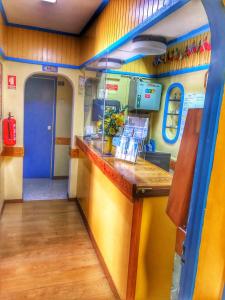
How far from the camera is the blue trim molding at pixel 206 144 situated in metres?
0.80

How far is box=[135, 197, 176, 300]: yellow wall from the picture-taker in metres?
1.82

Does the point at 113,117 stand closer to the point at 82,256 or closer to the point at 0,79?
the point at 82,256

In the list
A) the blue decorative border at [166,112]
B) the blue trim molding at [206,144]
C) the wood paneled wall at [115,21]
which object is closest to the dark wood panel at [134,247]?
the blue trim molding at [206,144]

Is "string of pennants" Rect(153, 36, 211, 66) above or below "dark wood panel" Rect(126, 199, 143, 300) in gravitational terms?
above

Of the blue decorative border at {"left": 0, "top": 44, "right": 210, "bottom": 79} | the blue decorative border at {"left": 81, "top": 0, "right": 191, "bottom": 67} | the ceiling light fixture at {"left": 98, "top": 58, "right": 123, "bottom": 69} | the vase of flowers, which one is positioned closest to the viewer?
the blue decorative border at {"left": 81, "top": 0, "right": 191, "bottom": 67}

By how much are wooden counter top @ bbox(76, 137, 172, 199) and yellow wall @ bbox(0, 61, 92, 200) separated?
1.62 m

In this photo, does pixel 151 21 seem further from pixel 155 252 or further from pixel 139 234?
pixel 155 252

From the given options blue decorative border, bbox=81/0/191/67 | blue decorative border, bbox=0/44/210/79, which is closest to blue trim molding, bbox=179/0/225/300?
blue decorative border, bbox=81/0/191/67

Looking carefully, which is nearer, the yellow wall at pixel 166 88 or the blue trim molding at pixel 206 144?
the blue trim molding at pixel 206 144

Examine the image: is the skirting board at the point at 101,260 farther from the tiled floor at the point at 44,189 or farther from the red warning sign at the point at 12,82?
the red warning sign at the point at 12,82

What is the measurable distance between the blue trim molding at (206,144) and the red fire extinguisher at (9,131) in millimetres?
3439

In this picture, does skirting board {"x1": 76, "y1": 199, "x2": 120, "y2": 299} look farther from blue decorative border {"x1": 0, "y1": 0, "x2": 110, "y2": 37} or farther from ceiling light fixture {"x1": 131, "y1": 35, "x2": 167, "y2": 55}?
blue decorative border {"x1": 0, "y1": 0, "x2": 110, "y2": 37}

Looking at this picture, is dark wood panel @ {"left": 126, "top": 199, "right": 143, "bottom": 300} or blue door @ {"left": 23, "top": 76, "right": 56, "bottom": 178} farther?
blue door @ {"left": 23, "top": 76, "right": 56, "bottom": 178}

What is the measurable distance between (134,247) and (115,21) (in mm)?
1985
